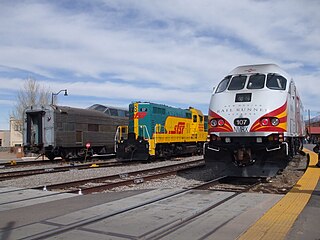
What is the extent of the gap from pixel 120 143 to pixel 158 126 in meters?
2.40

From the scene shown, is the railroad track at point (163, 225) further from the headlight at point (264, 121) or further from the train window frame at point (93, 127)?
the train window frame at point (93, 127)

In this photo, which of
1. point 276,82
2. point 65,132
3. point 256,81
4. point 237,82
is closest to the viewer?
point 276,82

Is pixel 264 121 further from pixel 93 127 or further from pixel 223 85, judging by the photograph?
pixel 93 127

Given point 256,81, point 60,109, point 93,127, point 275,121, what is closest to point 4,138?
point 93,127

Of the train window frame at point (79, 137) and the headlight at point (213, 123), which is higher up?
the headlight at point (213, 123)

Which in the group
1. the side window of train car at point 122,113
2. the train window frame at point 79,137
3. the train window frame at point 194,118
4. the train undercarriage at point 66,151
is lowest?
the train undercarriage at point 66,151

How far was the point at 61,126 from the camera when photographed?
20.2m

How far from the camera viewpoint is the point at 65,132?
66.8 ft

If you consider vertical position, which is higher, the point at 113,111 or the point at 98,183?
the point at 113,111

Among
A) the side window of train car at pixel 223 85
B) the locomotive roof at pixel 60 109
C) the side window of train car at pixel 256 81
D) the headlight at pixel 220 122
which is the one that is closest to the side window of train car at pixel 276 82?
the side window of train car at pixel 256 81

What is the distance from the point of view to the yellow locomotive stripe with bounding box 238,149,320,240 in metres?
4.79

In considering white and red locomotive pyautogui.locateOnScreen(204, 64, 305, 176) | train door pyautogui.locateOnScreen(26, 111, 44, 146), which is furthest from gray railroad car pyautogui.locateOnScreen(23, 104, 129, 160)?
white and red locomotive pyautogui.locateOnScreen(204, 64, 305, 176)

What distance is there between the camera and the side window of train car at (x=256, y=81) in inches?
393

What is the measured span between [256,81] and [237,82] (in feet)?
1.82
